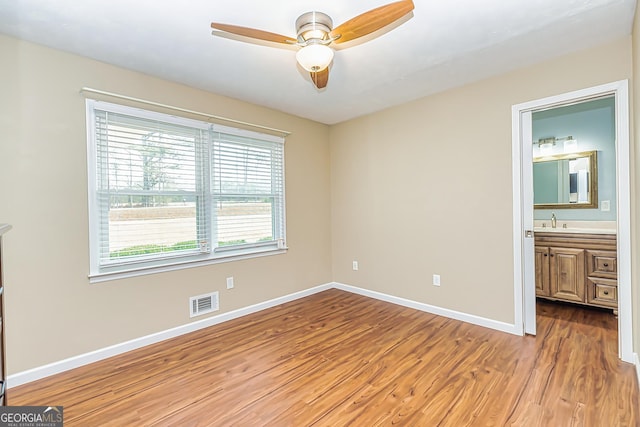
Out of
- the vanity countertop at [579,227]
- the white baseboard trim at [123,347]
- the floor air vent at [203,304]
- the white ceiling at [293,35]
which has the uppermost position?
the white ceiling at [293,35]

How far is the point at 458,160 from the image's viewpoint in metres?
3.15

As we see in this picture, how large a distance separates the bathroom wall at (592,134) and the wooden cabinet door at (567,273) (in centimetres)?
73

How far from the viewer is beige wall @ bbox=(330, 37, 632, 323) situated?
2758mm

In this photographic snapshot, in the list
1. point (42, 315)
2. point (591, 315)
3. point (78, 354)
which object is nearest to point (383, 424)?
point (78, 354)

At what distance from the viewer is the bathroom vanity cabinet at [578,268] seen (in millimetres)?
3117

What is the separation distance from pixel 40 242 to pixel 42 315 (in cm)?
54

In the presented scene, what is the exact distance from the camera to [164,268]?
2842mm

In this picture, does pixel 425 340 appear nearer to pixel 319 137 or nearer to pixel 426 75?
pixel 426 75

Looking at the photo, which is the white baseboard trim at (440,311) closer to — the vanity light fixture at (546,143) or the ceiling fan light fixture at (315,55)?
the vanity light fixture at (546,143)

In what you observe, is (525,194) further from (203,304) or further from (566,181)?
(203,304)

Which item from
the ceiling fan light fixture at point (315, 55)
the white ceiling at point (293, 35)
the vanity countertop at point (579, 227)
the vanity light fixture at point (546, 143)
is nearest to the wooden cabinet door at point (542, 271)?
the vanity countertop at point (579, 227)

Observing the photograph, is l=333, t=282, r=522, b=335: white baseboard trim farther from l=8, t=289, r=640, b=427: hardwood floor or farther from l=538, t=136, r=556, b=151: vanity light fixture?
l=538, t=136, r=556, b=151: vanity light fixture

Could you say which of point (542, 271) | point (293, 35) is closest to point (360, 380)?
point (293, 35)

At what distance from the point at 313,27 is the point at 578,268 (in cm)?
363
